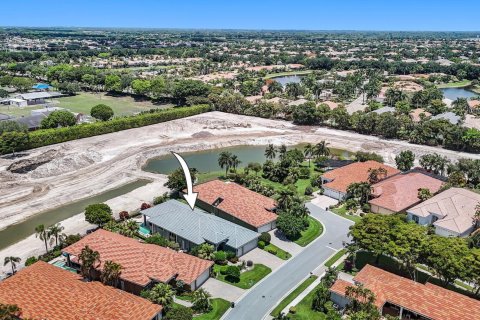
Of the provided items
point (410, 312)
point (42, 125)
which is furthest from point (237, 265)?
point (42, 125)

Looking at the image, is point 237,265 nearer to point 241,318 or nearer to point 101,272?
point 241,318

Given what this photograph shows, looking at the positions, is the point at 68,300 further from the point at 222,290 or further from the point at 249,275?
the point at 249,275

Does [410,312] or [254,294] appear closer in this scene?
[410,312]

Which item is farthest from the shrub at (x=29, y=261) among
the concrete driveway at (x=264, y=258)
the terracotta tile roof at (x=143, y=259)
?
the concrete driveway at (x=264, y=258)

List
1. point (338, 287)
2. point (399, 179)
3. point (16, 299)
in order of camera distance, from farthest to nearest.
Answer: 1. point (399, 179)
2. point (338, 287)
3. point (16, 299)

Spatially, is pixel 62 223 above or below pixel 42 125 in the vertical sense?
below

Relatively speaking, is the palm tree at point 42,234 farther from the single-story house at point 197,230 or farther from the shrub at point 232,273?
the shrub at point 232,273

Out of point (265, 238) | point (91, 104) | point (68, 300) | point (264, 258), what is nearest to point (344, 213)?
point (265, 238)

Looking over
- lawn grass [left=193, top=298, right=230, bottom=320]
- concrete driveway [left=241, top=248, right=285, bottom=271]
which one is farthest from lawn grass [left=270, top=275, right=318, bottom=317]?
lawn grass [left=193, top=298, right=230, bottom=320]

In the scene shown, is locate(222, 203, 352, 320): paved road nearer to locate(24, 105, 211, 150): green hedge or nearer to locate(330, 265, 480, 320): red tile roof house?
locate(330, 265, 480, 320): red tile roof house
